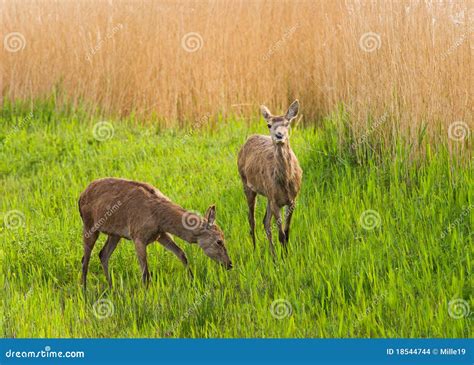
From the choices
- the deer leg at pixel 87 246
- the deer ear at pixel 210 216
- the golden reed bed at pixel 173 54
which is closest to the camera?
the deer ear at pixel 210 216

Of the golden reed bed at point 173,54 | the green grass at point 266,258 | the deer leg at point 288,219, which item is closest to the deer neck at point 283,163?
the deer leg at point 288,219

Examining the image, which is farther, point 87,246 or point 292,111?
point 87,246

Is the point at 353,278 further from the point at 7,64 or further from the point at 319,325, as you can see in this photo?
the point at 7,64

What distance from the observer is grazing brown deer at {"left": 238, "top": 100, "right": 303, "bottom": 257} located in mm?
7535

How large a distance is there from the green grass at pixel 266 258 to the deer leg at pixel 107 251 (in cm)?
17

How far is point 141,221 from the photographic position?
24.0 feet

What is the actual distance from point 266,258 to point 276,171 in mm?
897

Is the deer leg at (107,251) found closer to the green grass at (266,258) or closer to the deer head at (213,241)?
the green grass at (266,258)

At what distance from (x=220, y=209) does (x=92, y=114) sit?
466cm

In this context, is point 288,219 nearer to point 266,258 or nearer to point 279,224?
point 279,224

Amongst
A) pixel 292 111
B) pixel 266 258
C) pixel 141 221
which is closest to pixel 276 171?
pixel 292 111

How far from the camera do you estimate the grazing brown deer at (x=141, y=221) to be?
7172mm

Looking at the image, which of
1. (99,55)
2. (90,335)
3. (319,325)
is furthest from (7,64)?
(319,325)

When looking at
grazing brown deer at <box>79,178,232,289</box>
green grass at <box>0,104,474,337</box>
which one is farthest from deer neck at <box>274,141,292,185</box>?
grazing brown deer at <box>79,178,232,289</box>
